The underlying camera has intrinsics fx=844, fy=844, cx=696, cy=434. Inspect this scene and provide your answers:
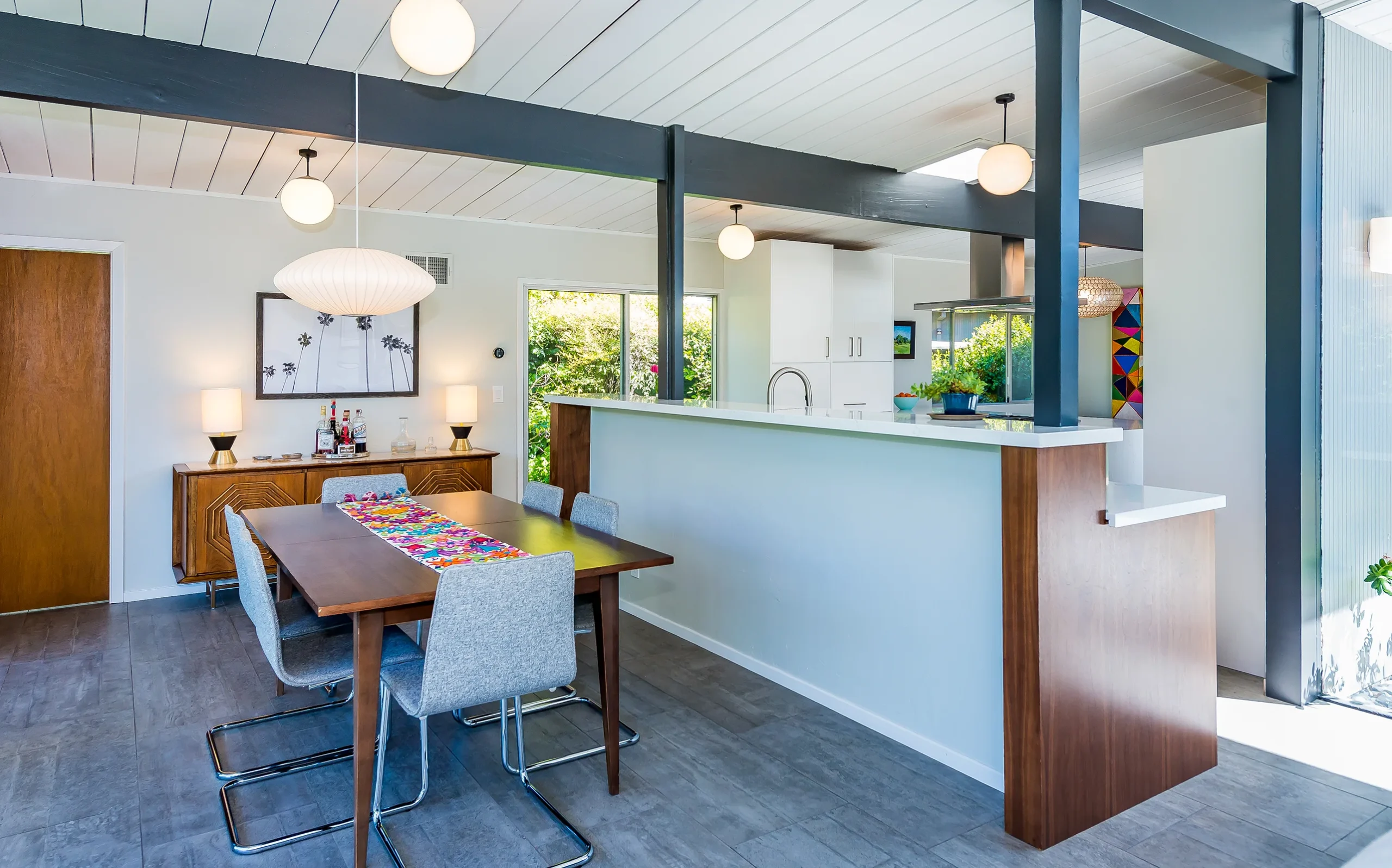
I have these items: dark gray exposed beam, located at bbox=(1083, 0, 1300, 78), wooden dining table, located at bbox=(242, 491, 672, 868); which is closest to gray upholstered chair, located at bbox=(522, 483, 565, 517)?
wooden dining table, located at bbox=(242, 491, 672, 868)

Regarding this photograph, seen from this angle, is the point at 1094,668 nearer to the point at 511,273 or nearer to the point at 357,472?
the point at 357,472

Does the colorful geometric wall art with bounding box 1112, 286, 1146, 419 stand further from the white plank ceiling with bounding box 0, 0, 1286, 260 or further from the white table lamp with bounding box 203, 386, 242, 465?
the white table lamp with bounding box 203, 386, 242, 465

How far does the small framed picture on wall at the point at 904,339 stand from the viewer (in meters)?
7.62

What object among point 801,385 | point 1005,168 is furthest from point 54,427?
point 1005,168

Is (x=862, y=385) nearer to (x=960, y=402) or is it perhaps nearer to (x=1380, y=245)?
(x=960, y=402)

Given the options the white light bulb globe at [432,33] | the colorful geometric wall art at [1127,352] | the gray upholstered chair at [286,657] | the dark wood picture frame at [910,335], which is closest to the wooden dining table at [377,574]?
the gray upholstered chair at [286,657]

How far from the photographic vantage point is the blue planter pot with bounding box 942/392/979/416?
14.0ft

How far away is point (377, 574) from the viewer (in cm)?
229

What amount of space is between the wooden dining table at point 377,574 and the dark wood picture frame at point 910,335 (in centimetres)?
500

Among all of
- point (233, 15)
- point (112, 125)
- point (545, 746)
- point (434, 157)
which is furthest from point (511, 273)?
point (545, 746)

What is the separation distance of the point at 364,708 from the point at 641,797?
0.85 metres

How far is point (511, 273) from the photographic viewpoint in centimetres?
570

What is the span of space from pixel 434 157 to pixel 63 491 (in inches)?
107

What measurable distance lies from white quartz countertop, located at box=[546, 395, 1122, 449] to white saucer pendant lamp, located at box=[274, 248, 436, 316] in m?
1.23
